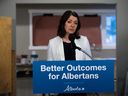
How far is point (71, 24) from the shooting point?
193 centimetres

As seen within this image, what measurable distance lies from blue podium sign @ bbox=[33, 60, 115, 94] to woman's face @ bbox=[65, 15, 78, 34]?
33cm

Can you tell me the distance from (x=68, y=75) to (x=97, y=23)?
3.29 m

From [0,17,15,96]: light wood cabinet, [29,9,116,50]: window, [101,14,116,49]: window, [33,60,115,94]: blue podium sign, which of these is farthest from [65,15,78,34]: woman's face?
[101,14,116,49]: window

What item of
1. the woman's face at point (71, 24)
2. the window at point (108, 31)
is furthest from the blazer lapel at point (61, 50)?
the window at point (108, 31)

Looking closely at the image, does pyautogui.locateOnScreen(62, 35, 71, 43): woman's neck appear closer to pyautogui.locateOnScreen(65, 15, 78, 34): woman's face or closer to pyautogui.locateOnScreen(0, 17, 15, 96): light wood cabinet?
pyautogui.locateOnScreen(65, 15, 78, 34): woman's face

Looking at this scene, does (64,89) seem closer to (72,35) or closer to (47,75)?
(47,75)

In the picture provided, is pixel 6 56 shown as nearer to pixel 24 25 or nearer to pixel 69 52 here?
pixel 24 25

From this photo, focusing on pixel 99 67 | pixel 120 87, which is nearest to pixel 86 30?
pixel 120 87

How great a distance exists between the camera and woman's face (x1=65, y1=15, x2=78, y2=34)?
1.92m

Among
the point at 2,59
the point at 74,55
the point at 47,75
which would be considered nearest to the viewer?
the point at 47,75

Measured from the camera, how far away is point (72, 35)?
1955 millimetres

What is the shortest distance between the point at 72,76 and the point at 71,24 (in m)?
0.44

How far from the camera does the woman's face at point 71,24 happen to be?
1920 mm

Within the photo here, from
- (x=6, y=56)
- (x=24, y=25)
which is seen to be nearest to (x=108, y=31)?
(x=24, y=25)
